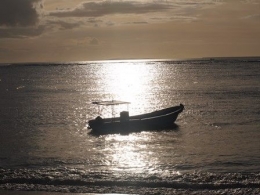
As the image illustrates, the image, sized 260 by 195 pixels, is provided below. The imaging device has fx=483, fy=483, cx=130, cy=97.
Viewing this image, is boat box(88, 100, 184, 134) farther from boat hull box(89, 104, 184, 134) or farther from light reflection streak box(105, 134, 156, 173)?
light reflection streak box(105, 134, 156, 173)

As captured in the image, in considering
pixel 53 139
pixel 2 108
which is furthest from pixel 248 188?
pixel 2 108

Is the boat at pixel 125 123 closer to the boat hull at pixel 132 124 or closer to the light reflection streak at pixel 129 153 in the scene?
the boat hull at pixel 132 124

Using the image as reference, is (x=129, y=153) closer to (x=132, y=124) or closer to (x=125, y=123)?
(x=125, y=123)

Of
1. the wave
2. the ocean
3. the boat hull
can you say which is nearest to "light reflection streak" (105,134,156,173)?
the ocean

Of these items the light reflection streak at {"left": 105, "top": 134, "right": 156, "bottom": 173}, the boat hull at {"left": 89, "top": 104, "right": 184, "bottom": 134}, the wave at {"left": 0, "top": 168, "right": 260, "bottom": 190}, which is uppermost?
the boat hull at {"left": 89, "top": 104, "right": 184, "bottom": 134}

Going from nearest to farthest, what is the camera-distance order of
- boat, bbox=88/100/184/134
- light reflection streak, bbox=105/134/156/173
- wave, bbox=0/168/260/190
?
wave, bbox=0/168/260/190 → light reflection streak, bbox=105/134/156/173 → boat, bbox=88/100/184/134

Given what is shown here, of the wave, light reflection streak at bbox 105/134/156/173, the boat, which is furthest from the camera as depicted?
the boat

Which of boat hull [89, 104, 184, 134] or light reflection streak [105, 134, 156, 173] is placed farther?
boat hull [89, 104, 184, 134]

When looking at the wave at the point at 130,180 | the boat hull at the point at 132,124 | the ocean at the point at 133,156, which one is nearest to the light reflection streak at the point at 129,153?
the ocean at the point at 133,156

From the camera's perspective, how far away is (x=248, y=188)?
952 inches

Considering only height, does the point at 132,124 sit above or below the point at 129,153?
above

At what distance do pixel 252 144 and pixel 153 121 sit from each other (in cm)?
1309

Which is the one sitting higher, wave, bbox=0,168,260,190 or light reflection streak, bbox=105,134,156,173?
light reflection streak, bbox=105,134,156,173

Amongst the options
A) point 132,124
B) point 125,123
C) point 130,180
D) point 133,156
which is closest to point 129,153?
point 133,156
